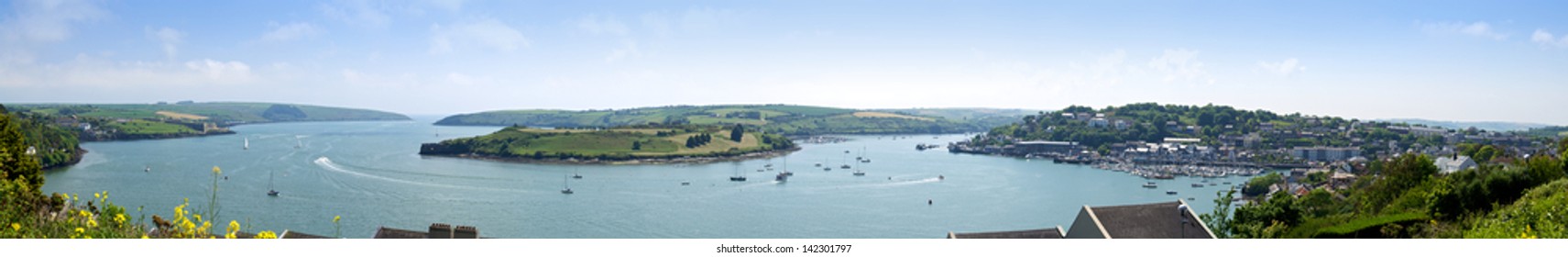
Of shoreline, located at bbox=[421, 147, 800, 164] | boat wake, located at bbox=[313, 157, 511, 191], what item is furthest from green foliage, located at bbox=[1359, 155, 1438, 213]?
shoreline, located at bbox=[421, 147, 800, 164]

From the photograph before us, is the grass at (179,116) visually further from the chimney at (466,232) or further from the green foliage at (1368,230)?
the green foliage at (1368,230)

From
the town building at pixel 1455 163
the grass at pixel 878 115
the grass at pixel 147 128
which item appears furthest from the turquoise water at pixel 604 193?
the grass at pixel 878 115

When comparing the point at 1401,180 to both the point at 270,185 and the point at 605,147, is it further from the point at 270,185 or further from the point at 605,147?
the point at 605,147

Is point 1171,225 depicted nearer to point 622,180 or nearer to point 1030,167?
point 622,180

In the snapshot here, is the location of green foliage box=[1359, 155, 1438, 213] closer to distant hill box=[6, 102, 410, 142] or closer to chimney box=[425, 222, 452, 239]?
chimney box=[425, 222, 452, 239]
